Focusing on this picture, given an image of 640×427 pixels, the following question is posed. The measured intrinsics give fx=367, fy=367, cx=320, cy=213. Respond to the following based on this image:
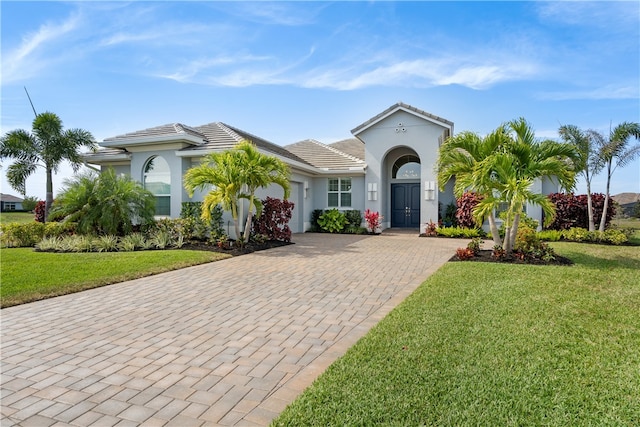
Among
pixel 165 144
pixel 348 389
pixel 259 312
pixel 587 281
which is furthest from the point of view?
pixel 165 144

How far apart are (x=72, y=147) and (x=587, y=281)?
21390 mm

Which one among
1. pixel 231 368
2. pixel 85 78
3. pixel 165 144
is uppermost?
pixel 85 78

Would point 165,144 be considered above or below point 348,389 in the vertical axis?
above

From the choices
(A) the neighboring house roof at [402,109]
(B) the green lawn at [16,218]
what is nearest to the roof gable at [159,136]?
(A) the neighboring house roof at [402,109]

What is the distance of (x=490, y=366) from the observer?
144 inches

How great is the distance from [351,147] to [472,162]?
1477 cm

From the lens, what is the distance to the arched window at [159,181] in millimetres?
16328

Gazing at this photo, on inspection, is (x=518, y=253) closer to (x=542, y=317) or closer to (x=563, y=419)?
(x=542, y=317)

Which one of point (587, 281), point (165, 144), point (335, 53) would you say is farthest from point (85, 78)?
point (587, 281)

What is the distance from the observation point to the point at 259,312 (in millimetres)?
5695

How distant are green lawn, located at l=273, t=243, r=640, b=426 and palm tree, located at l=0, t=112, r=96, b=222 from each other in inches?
749

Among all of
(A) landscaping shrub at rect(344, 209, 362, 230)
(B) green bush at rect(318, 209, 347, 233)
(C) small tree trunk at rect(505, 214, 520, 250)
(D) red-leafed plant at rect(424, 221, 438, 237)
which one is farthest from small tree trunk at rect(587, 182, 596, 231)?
(B) green bush at rect(318, 209, 347, 233)

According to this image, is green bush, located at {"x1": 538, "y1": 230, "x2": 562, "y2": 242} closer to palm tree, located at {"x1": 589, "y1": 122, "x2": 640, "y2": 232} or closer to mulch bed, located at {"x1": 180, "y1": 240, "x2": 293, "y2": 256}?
palm tree, located at {"x1": 589, "y1": 122, "x2": 640, "y2": 232}

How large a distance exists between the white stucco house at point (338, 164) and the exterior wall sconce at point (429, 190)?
0.04 m
